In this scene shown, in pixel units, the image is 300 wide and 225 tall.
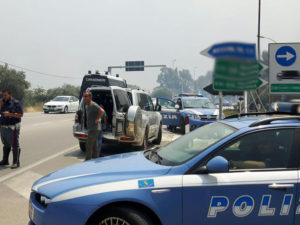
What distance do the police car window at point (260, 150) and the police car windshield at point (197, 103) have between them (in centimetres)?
1109

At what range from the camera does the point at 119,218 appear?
3125 mm

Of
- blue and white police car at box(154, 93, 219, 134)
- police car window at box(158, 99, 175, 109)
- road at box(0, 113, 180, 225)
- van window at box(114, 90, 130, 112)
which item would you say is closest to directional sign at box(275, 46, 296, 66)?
van window at box(114, 90, 130, 112)

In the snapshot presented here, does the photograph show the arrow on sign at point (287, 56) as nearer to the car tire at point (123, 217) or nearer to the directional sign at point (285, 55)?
the directional sign at point (285, 55)

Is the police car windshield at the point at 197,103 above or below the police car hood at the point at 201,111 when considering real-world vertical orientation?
above

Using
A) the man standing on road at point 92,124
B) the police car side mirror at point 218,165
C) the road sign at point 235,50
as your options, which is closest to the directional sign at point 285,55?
the man standing on road at point 92,124

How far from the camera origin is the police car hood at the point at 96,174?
10.6 feet

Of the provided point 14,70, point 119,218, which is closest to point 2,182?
point 119,218

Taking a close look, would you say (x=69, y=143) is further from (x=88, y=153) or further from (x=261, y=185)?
(x=261, y=185)

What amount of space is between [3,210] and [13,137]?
2.99 metres

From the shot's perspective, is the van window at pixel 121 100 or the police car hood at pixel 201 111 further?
the police car hood at pixel 201 111

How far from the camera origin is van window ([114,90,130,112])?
9430 millimetres

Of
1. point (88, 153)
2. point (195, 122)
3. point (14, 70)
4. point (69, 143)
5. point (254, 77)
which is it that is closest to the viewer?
point (254, 77)

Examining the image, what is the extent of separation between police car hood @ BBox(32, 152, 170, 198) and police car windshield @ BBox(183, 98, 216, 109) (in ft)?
36.2

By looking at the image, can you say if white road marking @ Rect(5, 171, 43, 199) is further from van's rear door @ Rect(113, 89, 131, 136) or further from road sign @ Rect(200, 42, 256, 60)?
road sign @ Rect(200, 42, 256, 60)
